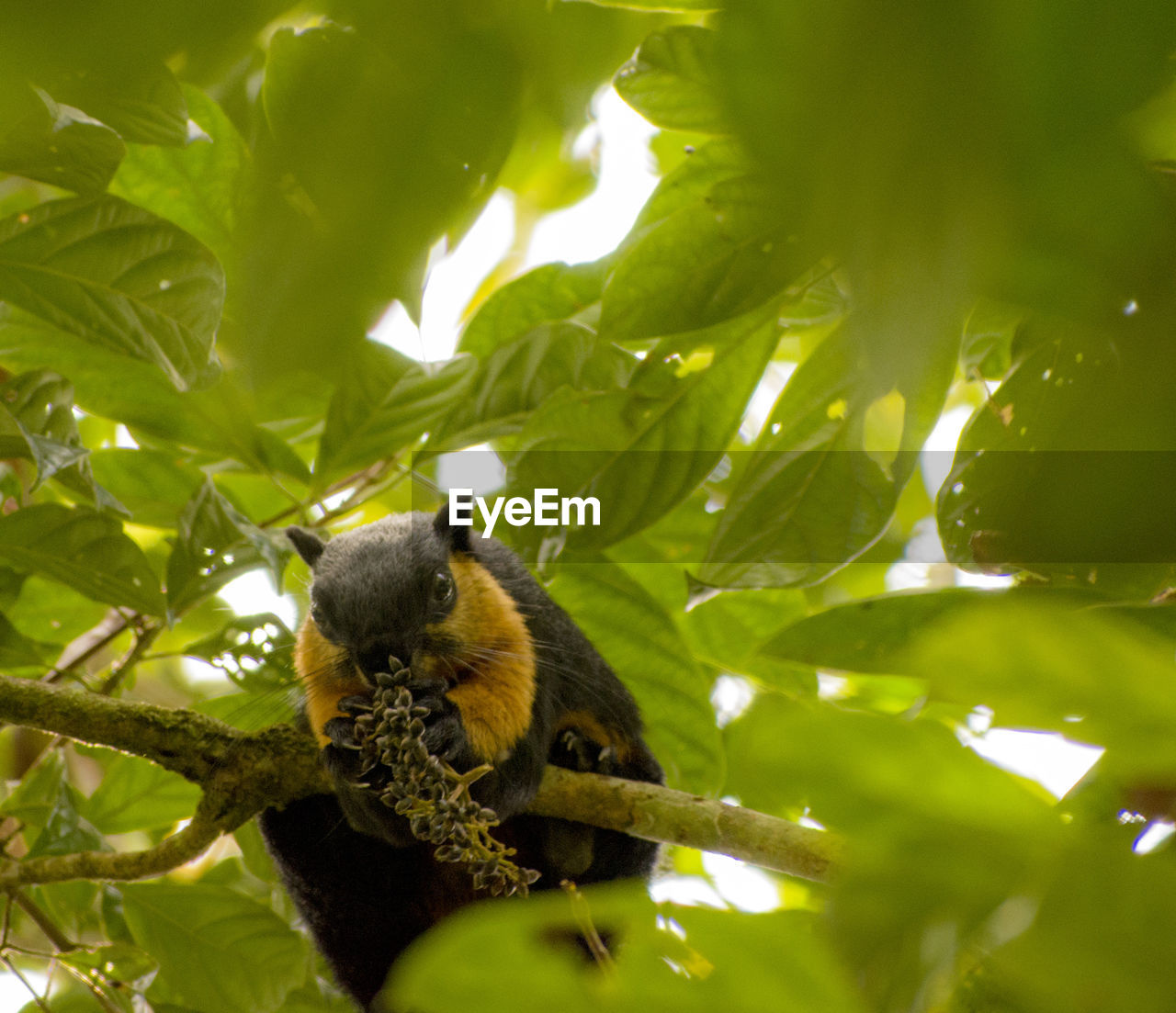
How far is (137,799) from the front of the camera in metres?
2.46

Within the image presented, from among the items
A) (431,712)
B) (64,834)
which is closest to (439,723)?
(431,712)

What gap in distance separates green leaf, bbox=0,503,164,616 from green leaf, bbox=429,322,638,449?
A: 638 mm

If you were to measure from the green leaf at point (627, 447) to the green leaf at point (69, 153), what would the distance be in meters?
0.79

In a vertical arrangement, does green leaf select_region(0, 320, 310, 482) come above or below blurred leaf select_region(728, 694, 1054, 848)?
below

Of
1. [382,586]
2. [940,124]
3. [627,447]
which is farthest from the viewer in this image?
[382,586]

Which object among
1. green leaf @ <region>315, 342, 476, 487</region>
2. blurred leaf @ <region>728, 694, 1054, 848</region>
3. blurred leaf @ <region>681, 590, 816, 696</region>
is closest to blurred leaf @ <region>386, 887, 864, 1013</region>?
blurred leaf @ <region>728, 694, 1054, 848</region>

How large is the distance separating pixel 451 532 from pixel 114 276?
44.2 inches

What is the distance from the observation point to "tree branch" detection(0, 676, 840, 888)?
1.63 meters

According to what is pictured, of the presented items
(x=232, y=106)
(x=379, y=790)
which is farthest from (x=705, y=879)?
(x=232, y=106)

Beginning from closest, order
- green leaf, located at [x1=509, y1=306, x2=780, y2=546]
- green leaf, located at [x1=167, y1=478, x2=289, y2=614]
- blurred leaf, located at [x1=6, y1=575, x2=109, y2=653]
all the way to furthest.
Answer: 1. green leaf, located at [x1=509, y1=306, x2=780, y2=546]
2. green leaf, located at [x1=167, y1=478, x2=289, y2=614]
3. blurred leaf, located at [x1=6, y1=575, x2=109, y2=653]

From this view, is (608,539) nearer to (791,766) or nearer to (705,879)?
(705,879)

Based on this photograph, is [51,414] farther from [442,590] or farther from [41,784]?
[41,784]

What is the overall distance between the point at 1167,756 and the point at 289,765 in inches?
68.3

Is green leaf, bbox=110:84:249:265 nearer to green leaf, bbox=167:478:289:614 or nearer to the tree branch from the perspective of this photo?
green leaf, bbox=167:478:289:614
